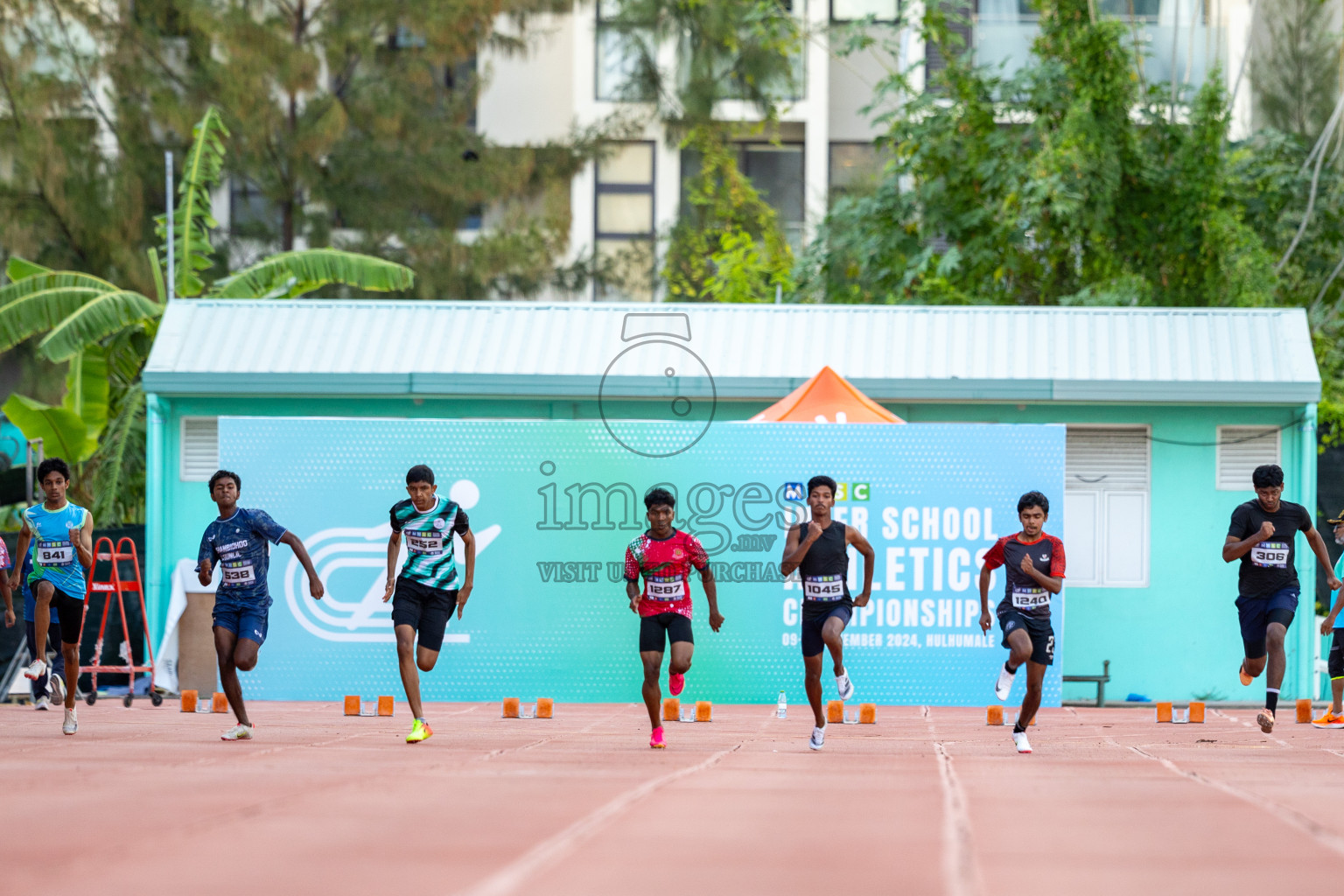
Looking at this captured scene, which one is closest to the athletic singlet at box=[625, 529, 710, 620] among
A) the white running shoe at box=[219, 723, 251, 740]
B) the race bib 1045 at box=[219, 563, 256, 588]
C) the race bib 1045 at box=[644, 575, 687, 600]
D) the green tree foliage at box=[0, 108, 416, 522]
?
the race bib 1045 at box=[644, 575, 687, 600]

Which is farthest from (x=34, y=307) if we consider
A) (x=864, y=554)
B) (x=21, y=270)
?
(x=864, y=554)

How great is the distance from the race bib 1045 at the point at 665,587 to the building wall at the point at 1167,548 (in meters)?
6.28

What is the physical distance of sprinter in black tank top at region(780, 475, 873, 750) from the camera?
10.8m

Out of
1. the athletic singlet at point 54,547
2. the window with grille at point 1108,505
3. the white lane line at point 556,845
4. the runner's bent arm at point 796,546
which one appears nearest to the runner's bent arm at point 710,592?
the runner's bent arm at point 796,546

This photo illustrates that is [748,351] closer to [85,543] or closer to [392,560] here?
[392,560]

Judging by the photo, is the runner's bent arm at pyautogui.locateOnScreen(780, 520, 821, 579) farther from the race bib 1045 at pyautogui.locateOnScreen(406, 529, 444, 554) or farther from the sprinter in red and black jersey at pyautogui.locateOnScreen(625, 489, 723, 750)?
the race bib 1045 at pyautogui.locateOnScreen(406, 529, 444, 554)

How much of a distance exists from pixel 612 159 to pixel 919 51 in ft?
18.8

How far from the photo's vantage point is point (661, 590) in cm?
1064

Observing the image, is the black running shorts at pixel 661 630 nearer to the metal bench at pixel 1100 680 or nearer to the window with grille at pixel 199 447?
the metal bench at pixel 1100 680

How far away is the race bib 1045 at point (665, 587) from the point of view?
10625mm

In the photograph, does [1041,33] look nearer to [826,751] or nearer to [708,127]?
[708,127]

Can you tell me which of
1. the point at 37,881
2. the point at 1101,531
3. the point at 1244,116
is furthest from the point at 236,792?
the point at 1244,116

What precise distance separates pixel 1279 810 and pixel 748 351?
9962 mm

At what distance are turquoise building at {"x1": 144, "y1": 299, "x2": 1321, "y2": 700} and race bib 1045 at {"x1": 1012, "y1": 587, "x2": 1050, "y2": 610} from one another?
571cm
